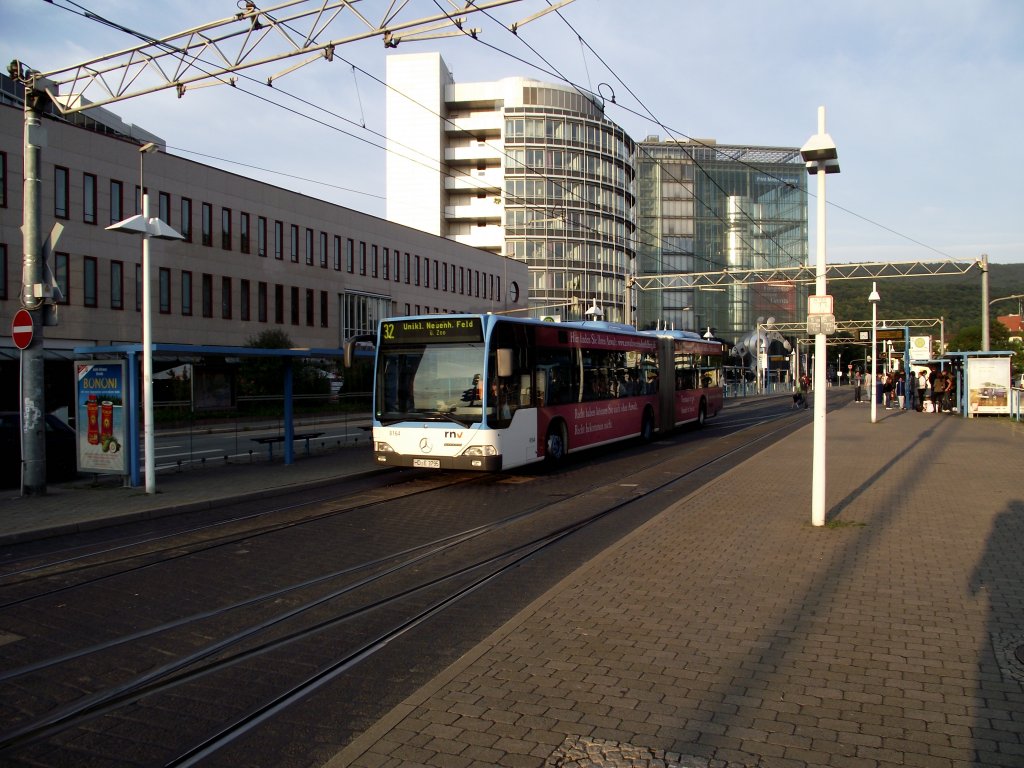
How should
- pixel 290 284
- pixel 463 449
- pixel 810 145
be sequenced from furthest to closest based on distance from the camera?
pixel 290 284, pixel 463 449, pixel 810 145

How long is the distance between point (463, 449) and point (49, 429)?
7.46m

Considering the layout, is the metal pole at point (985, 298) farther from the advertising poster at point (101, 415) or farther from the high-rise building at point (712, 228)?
the high-rise building at point (712, 228)

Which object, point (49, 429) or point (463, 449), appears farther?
point (49, 429)

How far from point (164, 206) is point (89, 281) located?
19.2ft

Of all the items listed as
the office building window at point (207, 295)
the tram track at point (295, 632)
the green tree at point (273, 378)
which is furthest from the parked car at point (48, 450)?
the office building window at point (207, 295)

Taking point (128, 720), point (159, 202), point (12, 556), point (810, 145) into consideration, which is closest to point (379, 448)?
point (12, 556)

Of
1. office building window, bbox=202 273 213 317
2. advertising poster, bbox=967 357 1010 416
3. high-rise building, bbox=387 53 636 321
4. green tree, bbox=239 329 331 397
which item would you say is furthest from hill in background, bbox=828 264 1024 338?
green tree, bbox=239 329 331 397

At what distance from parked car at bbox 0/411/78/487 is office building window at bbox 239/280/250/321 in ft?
103

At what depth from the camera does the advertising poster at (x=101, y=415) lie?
13.3m

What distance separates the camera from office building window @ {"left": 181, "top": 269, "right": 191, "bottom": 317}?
136 ft

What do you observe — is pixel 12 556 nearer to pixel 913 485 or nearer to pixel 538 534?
pixel 538 534

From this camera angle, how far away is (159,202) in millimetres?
39781

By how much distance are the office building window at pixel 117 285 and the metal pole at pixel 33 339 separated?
2690 centimetres

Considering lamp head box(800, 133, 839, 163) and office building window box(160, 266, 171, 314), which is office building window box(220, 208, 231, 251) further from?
lamp head box(800, 133, 839, 163)
